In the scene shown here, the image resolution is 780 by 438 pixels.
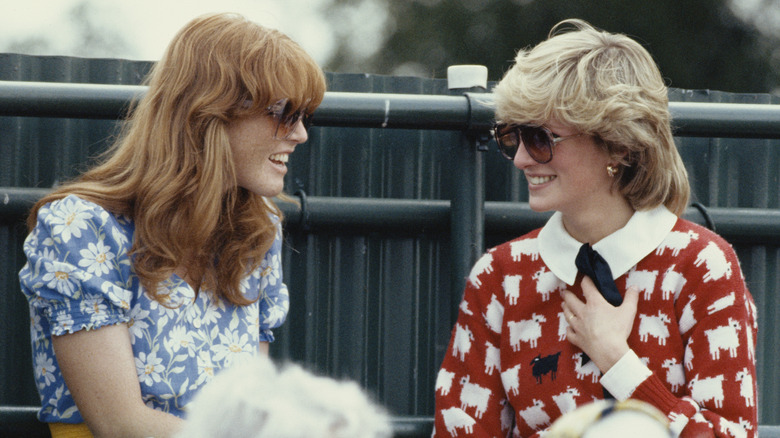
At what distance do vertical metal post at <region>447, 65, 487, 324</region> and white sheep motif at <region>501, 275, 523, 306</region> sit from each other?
24cm

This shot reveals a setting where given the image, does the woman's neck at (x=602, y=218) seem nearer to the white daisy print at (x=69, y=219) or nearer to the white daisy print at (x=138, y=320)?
the white daisy print at (x=138, y=320)

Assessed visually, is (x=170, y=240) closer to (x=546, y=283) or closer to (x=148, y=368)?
(x=148, y=368)

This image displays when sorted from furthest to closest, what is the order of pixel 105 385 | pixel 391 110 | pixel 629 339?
pixel 391 110
pixel 629 339
pixel 105 385

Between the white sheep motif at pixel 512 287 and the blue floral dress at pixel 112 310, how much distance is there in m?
0.74

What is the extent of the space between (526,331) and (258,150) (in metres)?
0.89

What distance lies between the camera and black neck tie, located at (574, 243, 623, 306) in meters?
2.43

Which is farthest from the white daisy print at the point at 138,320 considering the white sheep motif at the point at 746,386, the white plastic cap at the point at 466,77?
the white sheep motif at the point at 746,386

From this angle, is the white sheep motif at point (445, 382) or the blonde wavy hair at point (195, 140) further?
the white sheep motif at point (445, 382)

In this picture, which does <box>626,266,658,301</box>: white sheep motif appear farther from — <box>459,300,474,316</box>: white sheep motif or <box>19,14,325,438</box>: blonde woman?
<box>19,14,325,438</box>: blonde woman

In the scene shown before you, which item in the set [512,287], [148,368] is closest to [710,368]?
[512,287]

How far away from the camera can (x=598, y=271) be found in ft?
8.07

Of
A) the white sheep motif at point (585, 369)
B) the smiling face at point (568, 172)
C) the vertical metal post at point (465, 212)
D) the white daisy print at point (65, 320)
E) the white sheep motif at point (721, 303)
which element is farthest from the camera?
the vertical metal post at point (465, 212)

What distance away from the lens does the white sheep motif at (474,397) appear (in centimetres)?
256

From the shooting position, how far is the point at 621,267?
2447 millimetres
